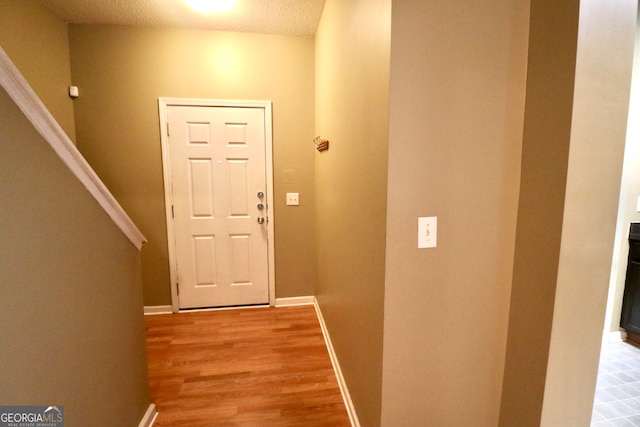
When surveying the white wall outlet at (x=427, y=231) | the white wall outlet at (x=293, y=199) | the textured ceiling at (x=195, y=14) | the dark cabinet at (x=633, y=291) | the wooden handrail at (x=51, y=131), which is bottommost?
the dark cabinet at (x=633, y=291)

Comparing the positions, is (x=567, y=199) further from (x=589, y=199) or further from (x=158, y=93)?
(x=158, y=93)

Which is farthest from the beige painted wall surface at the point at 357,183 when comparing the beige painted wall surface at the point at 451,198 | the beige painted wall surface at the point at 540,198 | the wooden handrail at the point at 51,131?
the wooden handrail at the point at 51,131

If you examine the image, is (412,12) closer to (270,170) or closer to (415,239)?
(415,239)

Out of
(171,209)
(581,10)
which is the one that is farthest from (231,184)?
(581,10)

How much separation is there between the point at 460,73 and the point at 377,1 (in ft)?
1.42

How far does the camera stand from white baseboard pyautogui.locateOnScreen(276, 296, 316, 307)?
295 centimetres

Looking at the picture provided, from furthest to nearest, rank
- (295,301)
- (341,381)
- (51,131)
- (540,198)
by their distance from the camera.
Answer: (295,301) → (341,381) → (540,198) → (51,131)

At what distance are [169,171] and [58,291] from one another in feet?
6.28

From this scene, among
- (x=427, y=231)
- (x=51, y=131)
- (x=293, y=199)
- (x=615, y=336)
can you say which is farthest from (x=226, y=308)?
(x=615, y=336)

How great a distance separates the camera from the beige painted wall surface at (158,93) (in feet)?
8.16

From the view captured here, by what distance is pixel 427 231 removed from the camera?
1049mm

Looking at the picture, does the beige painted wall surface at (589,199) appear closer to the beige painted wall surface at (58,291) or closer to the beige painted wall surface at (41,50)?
the beige painted wall surface at (58,291)

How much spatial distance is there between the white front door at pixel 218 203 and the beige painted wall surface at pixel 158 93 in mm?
144

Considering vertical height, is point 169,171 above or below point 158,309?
above
